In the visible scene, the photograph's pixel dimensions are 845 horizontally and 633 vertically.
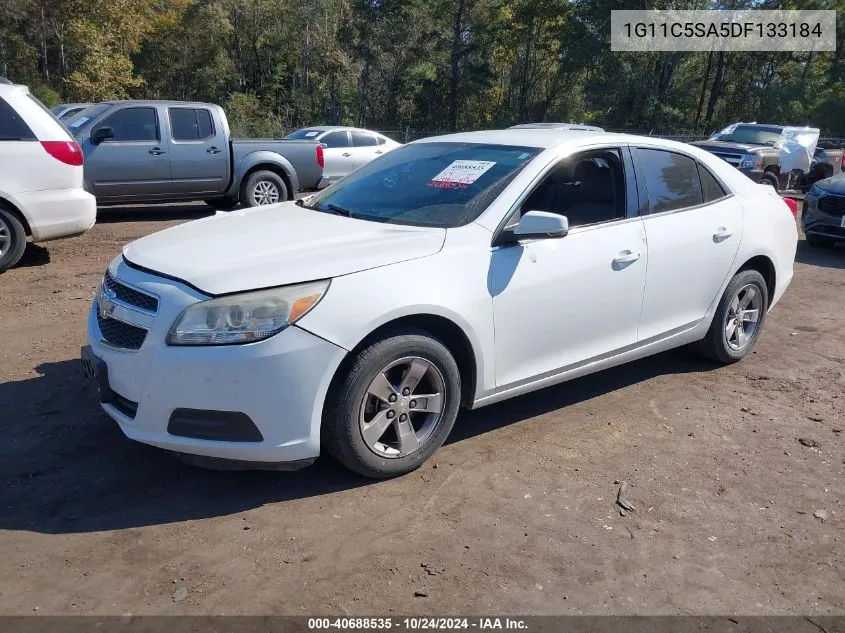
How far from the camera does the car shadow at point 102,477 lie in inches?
138

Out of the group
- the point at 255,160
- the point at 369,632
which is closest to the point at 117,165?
the point at 255,160

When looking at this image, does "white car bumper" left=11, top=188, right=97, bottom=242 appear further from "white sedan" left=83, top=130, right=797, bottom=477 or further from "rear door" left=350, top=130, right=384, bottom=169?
"rear door" left=350, top=130, right=384, bottom=169

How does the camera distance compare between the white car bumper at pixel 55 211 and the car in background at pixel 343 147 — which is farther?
the car in background at pixel 343 147

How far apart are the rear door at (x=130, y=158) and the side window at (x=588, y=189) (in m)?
8.42

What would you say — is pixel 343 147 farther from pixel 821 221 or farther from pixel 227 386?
pixel 227 386

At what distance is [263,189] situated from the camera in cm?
1287

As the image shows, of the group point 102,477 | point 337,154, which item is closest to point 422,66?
point 337,154

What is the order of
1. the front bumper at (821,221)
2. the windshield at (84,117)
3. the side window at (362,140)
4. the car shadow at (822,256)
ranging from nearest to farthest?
the car shadow at (822,256) → the front bumper at (821,221) → the windshield at (84,117) → the side window at (362,140)

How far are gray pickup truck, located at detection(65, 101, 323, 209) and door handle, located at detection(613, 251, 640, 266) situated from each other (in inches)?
347

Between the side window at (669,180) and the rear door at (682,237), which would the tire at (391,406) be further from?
the side window at (669,180)

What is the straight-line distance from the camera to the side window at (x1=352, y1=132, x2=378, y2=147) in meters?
17.3

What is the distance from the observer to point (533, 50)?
148 ft

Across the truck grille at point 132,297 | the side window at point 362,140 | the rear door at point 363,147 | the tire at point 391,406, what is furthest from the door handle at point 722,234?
the side window at point 362,140

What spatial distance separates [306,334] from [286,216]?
140 centimetres
